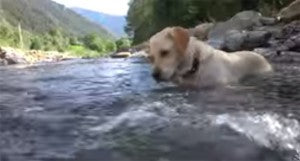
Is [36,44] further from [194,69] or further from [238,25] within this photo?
[194,69]

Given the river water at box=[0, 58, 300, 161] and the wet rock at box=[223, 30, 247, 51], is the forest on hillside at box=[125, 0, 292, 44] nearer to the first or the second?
the wet rock at box=[223, 30, 247, 51]

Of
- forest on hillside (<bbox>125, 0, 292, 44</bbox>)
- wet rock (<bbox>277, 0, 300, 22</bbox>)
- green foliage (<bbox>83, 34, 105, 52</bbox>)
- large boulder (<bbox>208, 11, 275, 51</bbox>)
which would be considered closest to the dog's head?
large boulder (<bbox>208, 11, 275, 51</bbox>)

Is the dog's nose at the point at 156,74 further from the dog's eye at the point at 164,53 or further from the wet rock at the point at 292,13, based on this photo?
the wet rock at the point at 292,13

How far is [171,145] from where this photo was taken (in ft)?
18.2

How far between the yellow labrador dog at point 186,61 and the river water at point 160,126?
32 cm

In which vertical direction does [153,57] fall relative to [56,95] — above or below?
above

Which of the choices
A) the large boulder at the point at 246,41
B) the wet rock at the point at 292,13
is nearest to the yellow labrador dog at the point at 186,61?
the large boulder at the point at 246,41

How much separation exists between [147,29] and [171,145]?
230ft

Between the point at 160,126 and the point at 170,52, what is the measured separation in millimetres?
2949

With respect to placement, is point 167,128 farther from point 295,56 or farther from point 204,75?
point 295,56

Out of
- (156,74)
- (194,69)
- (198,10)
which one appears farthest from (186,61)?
(198,10)

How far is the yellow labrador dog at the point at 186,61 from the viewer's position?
9.20 metres

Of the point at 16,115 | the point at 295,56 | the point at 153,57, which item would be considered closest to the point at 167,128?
the point at 16,115

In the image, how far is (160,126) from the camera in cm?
647
